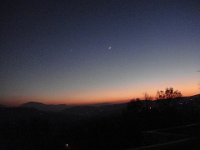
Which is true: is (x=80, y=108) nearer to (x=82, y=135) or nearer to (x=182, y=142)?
(x=82, y=135)

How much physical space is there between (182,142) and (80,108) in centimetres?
10566

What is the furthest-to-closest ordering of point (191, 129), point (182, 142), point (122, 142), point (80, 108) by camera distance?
point (80, 108), point (122, 142), point (191, 129), point (182, 142)

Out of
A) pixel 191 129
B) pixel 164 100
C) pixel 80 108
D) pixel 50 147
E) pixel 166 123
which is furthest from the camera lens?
pixel 80 108

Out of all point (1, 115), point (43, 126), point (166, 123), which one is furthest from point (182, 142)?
point (1, 115)

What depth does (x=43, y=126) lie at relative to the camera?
133 feet

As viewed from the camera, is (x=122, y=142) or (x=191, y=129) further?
(x=122, y=142)

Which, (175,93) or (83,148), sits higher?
(175,93)

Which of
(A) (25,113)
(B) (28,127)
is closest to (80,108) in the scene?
(A) (25,113)

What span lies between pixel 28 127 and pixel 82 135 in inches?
872

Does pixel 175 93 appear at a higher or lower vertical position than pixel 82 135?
higher

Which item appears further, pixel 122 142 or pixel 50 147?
pixel 50 147

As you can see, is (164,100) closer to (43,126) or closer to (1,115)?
(43,126)

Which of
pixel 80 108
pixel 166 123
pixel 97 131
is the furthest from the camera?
pixel 80 108

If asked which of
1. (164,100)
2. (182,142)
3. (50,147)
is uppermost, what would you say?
(164,100)
